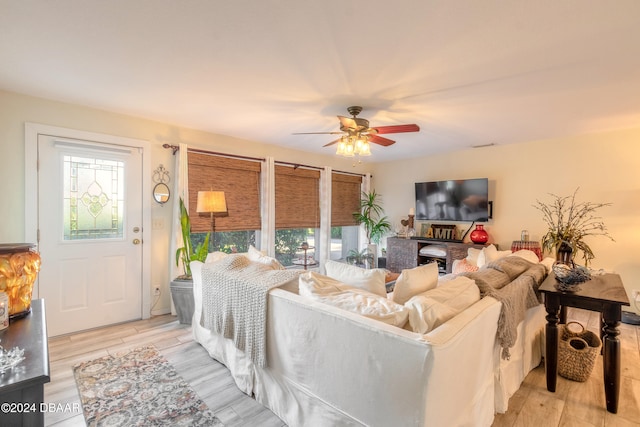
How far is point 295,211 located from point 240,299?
2948 mm

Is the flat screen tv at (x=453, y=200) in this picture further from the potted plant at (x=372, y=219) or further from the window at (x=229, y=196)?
the window at (x=229, y=196)

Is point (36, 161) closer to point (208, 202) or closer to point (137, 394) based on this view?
point (208, 202)

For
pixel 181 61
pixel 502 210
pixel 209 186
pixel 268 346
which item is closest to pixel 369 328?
pixel 268 346

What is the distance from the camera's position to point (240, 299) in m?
2.11

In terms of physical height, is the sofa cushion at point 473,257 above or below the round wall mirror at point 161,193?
below

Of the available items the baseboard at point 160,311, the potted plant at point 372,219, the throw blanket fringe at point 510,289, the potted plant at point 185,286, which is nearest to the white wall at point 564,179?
the potted plant at point 372,219

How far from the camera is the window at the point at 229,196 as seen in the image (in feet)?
12.6

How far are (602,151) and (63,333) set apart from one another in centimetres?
644

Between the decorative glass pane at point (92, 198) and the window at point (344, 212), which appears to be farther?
the window at point (344, 212)

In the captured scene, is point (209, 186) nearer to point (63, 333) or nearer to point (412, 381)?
point (63, 333)

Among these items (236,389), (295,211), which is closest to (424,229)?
(295,211)

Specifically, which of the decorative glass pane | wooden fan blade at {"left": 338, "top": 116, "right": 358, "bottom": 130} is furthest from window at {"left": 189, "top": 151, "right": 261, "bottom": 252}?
wooden fan blade at {"left": 338, "top": 116, "right": 358, "bottom": 130}

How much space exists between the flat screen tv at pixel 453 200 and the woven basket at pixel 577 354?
2.35 metres

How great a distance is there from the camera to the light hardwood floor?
6.12ft
